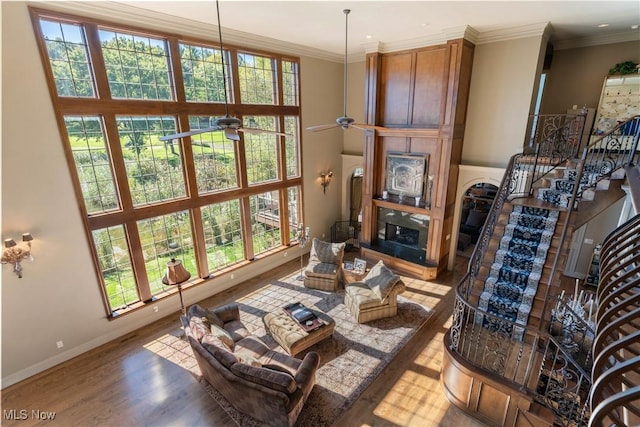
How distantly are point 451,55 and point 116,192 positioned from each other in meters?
7.17

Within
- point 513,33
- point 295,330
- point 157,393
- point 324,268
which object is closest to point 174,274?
point 157,393

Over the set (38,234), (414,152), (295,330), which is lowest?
(295,330)

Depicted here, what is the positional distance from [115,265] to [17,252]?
1.45m

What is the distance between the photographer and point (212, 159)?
6.75 metres

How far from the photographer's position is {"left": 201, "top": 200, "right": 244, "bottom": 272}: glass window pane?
695cm

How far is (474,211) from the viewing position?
10258mm

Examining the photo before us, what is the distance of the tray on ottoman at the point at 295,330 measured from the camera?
16.8ft

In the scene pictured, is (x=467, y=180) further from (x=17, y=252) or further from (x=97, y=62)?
(x=17, y=252)

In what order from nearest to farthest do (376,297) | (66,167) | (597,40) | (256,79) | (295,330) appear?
(66,167), (295,330), (376,297), (597,40), (256,79)

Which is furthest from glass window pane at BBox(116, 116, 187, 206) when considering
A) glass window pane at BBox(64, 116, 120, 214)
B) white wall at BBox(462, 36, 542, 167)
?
white wall at BBox(462, 36, 542, 167)

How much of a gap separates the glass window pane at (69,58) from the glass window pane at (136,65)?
0.95 ft

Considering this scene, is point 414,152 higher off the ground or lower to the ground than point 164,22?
lower

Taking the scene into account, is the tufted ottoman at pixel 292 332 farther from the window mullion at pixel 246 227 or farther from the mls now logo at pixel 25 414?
the mls now logo at pixel 25 414

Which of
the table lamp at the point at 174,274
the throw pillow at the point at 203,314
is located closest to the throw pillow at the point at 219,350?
the throw pillow at the point at 203,314
